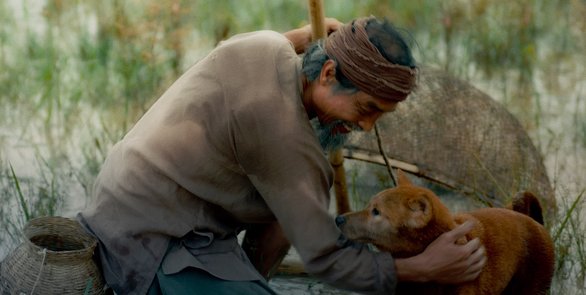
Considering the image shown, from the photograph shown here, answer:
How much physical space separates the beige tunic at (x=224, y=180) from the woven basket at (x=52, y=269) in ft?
0.24

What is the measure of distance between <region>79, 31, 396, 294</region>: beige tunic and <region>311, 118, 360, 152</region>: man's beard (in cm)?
22

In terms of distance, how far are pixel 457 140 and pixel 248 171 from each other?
2539mm

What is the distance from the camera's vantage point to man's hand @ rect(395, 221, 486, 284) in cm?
396

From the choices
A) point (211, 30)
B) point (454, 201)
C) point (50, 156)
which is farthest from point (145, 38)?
point (454, 201)

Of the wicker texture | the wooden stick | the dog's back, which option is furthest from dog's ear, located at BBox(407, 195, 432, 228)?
the wicker texture

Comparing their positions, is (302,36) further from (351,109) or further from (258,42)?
(351,109)

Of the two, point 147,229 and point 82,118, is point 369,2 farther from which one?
point 147,229

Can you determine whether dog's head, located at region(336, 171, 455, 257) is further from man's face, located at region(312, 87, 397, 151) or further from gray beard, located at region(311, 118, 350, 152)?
man's face, located at region(312, 87, 397, 151)

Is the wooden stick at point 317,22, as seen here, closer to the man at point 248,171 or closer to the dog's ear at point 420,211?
the man at point 248,171

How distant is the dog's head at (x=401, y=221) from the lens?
4160 millimetres

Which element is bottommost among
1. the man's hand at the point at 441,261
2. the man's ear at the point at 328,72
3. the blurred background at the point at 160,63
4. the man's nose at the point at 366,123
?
the blurred background at the point at 160,63

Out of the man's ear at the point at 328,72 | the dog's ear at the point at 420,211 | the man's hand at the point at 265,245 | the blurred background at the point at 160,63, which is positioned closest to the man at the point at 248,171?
the man's ear at the point at 328,72

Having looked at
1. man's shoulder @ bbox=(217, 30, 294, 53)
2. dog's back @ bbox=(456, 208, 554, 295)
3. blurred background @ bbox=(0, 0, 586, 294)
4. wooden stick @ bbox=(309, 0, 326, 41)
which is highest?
man's shoulder @ bbox=(217, 30, 294, 53)

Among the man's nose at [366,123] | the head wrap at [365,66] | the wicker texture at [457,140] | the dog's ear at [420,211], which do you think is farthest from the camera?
the wicker texture at [457,140]
